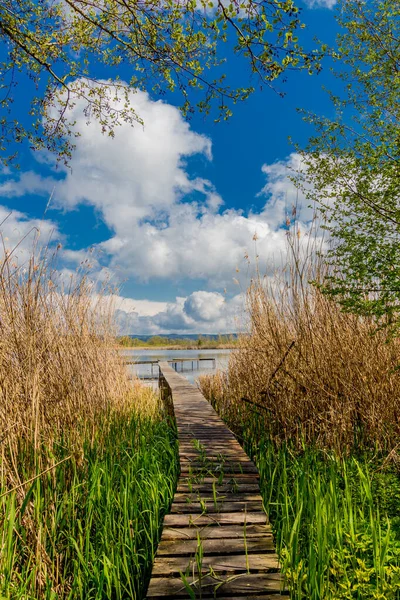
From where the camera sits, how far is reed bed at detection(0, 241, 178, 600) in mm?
2307

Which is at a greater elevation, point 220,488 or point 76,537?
point 220,488

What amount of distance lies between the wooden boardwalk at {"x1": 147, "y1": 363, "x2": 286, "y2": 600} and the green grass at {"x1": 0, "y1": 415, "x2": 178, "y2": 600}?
0.29 metres

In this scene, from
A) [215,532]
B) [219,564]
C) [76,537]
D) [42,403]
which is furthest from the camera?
[42,403]

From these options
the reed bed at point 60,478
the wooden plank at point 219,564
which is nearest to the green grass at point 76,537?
the reed bed at point 60,478

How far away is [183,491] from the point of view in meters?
2.94

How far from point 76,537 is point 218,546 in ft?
3.74

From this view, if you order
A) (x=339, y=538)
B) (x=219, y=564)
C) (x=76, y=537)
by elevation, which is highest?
(x=219, y=564)

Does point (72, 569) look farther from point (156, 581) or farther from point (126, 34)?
point (126, 34)

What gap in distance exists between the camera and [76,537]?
2.77 metres

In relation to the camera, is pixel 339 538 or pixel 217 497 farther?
pixel 217 497

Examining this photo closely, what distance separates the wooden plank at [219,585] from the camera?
1879 millimetres

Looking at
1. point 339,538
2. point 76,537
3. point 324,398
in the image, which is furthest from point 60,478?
point 324,398

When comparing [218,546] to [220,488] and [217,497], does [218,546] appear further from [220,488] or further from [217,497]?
[220,488]

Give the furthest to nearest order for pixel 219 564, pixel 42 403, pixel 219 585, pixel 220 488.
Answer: pixel 42 403
pixel 220 488
pixel 219 564
pixel 219 585
